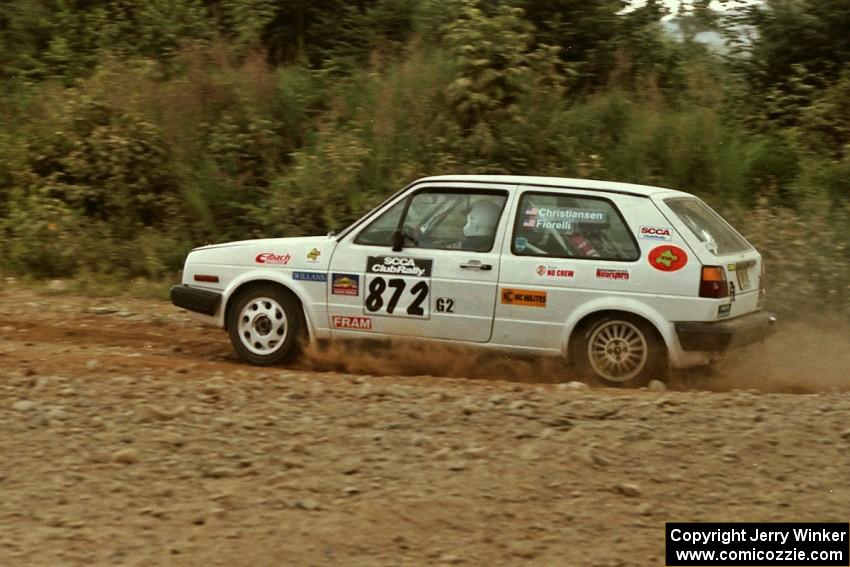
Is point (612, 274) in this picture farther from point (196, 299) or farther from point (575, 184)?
point (196, 299)

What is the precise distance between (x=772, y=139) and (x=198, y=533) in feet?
35.6

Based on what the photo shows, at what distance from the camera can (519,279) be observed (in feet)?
26.7

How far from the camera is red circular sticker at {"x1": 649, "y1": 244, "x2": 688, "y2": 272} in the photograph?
7.86 meters

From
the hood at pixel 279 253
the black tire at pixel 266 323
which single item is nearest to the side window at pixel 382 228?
the hood at pixel 279 253

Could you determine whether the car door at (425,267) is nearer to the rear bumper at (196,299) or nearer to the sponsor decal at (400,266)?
the sponsor decal at (400,266)

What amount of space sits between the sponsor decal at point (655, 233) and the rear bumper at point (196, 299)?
320 centimetres

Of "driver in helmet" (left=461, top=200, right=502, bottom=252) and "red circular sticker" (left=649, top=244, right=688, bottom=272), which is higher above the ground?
"driver in helmet" (left=461, top=200, right=502, bottom=252)

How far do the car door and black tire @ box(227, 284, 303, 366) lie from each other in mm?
346

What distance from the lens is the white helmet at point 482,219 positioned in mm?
8297

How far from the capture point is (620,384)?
26.3 feet

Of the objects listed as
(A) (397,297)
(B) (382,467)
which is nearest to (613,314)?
(A) (397,297)

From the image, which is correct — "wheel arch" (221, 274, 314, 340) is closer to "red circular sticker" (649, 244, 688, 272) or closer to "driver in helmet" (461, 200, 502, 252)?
"driver in helmet" (461, 200, 502, 252)

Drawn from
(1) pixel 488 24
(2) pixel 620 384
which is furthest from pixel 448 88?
(2) pixel 620 384

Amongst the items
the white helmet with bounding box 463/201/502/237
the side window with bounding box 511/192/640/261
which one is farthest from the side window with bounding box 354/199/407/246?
the side window with bounding box 511/192/640/261
